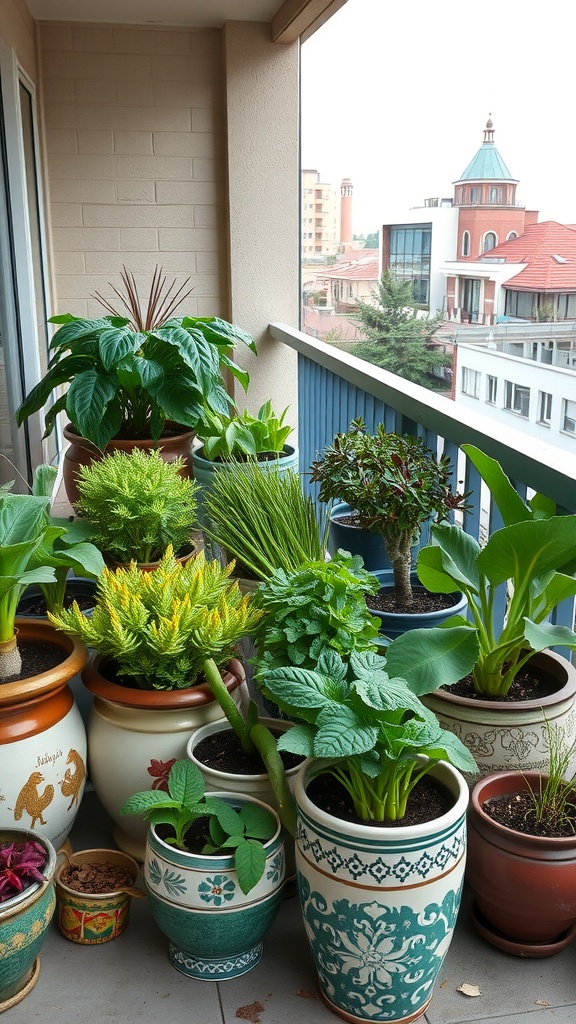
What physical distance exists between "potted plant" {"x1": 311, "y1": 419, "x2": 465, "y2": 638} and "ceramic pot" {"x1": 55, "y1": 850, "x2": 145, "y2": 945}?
0.74m

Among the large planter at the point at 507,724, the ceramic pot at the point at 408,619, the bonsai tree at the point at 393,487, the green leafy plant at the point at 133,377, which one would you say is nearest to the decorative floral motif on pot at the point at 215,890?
the large planter at the point at 507,724

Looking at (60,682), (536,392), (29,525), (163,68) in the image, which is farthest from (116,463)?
(163,68)

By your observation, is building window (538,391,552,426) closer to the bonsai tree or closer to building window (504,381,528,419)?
building window (504,381,528,419)

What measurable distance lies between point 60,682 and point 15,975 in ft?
1.53

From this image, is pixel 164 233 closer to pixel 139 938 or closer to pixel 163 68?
pixel 163 68

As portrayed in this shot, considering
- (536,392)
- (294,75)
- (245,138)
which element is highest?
(294,75)

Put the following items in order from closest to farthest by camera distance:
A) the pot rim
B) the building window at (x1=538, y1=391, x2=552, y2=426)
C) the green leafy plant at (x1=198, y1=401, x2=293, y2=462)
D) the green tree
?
the pot rim, the building window at (x1=538, y1=391, x2=552, y2=426), the green leafy plant at (x1=198, y1=401, x2=293, y2=462), the green tree

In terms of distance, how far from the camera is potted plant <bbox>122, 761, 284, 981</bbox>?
1295mm

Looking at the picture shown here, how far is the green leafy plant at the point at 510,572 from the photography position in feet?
4.60

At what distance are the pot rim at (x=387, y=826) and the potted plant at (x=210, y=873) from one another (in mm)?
114

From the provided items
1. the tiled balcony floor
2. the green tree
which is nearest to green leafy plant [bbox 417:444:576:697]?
the tiled balcony floor

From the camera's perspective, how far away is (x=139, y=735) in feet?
5.17

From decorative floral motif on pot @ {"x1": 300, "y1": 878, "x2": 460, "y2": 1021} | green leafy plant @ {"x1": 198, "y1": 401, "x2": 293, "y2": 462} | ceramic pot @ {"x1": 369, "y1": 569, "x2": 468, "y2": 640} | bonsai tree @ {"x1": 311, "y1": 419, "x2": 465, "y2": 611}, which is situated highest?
bonsai tree @ {"x1": 311, "y1": 419, "x2": 465, "y2": 611}

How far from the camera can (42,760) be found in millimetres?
1505
